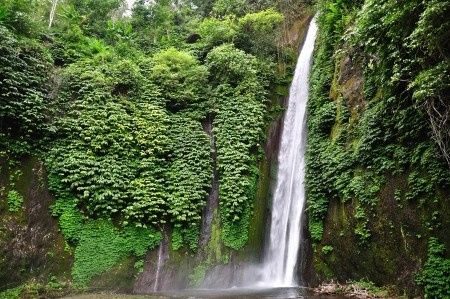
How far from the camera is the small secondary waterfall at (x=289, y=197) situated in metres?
11.9

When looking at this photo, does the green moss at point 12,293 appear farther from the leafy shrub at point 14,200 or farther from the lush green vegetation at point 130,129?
the leafy shrub at point 14,200

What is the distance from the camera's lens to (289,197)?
13.2 metres

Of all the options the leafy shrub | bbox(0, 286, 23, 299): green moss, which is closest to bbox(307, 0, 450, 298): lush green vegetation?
bbox(0, 286, 23, 299): green moss

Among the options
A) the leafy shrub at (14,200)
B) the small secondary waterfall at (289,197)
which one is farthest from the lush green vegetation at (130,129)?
the small secondary waterfall at (289,197)

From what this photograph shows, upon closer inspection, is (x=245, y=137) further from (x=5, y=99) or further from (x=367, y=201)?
(x=5, y=99)

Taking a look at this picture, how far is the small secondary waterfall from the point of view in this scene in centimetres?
1187

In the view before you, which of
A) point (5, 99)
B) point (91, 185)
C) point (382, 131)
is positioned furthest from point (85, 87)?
point (382, 131)

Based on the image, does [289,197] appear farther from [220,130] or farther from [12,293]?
[12,293]

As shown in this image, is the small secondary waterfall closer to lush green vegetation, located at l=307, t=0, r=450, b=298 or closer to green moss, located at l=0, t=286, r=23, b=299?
lush green vegetation, located at l=307, t=0, r=450, b=298

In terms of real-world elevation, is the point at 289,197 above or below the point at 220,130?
below

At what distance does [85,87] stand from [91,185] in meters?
4.08

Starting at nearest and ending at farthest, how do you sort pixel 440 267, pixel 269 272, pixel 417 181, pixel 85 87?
pixel 440 267 < pixel 417 181 < pixel 269 272 < pixel 85 87

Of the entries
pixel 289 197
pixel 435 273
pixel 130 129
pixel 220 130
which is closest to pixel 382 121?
pixel 435 273

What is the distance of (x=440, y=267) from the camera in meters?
7.45
